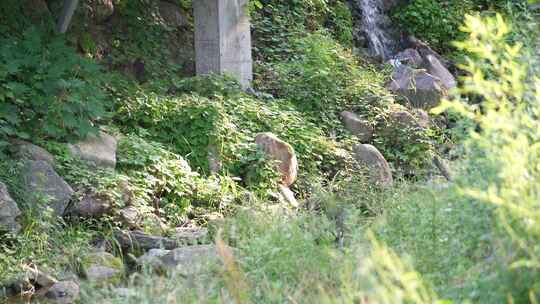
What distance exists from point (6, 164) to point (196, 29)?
4224mm

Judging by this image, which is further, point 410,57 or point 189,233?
point 410,57

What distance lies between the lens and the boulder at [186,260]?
14.7ft

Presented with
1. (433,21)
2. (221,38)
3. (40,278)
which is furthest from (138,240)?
(433,21)

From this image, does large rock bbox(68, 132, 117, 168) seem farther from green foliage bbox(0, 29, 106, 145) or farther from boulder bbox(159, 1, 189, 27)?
boulder bbox(159, 1, 189, 27)

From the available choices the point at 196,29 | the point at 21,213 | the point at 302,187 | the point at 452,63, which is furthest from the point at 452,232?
the point at 452,63

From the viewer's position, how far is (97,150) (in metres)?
7.81

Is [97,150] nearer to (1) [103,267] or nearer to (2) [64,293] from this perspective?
(1) [103,267]

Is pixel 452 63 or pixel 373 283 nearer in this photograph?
pixel 373 283

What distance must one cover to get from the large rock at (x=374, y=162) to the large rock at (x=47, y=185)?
10.7ft

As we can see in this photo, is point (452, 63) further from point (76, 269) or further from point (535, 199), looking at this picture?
point (535, 199)

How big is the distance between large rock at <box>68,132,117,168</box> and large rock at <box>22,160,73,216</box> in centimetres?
55

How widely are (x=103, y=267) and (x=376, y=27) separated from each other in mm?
8959

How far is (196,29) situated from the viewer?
35.1ft

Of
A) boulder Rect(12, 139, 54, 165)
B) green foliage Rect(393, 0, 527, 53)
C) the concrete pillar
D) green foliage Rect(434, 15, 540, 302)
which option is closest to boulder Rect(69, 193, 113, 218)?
boulder Rect(12, 139, 54, 165)
